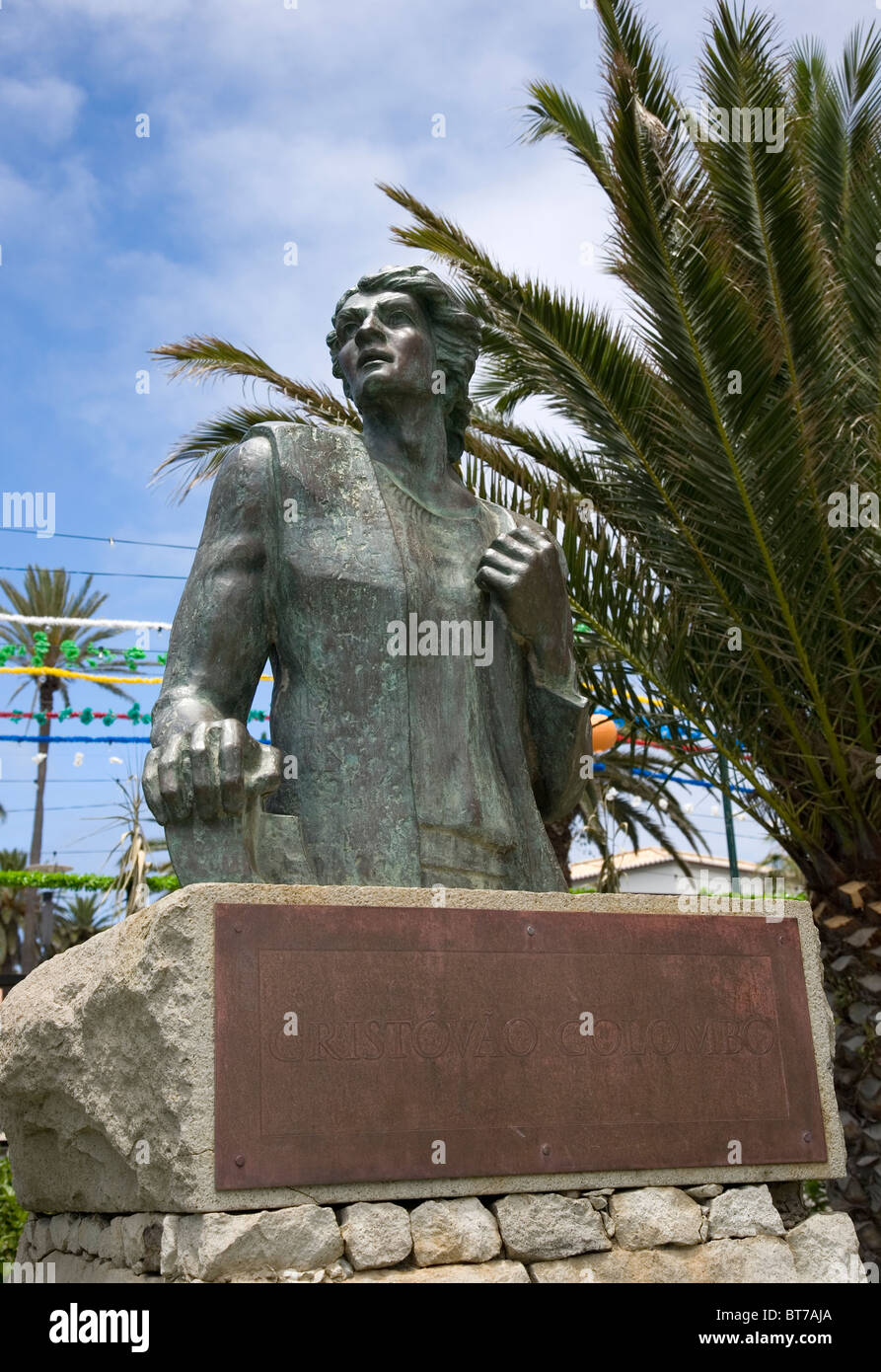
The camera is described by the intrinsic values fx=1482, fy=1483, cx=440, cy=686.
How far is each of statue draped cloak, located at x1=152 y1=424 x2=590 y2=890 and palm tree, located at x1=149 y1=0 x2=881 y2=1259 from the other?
315 centimetres

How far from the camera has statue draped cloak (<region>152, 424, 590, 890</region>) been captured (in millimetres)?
3625

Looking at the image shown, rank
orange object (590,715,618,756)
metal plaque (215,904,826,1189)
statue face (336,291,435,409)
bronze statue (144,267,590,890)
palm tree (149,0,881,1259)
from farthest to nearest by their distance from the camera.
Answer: orange object (590,715,618,756) → palm tree (149,0,881,1259) → statue face (336,291,435,409) → bronze statue (144,267,590,890) → metal plaque (215,904,826,1189)

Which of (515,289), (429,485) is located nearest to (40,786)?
(515,289)

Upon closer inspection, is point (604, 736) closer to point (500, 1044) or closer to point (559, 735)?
point (559, 735)

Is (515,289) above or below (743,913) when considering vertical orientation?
above

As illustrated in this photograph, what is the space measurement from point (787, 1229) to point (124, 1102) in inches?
63.0

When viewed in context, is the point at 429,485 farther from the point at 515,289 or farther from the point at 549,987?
the point at 515,289

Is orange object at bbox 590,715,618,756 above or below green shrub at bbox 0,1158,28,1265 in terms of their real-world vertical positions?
above

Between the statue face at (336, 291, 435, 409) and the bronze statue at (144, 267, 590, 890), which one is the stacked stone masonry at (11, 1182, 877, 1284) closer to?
the bronze statue at (144, 267, 590, 890)

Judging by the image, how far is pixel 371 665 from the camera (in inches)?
148

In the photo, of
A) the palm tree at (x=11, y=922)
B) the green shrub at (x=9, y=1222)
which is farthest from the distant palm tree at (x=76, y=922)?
the green shrub at (x=9, y=1222)

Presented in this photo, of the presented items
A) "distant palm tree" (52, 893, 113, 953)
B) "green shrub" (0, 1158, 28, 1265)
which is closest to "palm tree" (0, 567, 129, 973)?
"distant palm tree" (52, 893, 113, 953)

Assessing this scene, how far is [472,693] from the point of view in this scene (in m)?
3.90

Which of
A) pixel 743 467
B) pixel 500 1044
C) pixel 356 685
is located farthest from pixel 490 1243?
pixel 743 467
